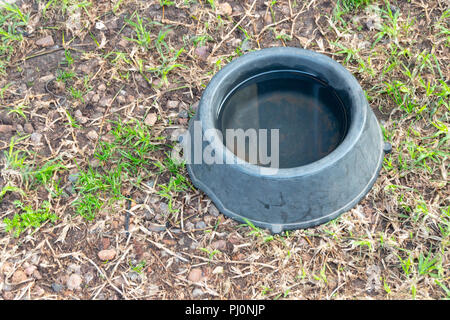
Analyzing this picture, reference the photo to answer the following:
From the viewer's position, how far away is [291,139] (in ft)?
7.55

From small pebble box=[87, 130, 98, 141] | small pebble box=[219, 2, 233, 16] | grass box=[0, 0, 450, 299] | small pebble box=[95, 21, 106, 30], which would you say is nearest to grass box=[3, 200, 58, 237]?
grass box=[0, 0, 450, 299]

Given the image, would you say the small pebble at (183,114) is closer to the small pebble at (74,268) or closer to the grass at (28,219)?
the grass at (28,219)

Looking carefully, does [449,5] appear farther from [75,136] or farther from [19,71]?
[19,71]

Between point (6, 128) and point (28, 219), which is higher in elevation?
point (6, 128)

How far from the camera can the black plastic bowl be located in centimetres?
198

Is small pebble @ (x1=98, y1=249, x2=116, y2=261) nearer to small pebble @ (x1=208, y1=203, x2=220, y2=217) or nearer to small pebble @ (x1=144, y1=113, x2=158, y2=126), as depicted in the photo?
small pebble @ (x1=208, y1=203, x2=220, y2=217)

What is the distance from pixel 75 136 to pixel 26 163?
0.82ft

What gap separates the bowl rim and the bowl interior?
116 mm

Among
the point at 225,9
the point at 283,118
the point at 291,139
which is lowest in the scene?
the point at 291,139

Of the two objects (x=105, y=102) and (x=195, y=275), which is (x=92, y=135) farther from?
(x=195, y=275)

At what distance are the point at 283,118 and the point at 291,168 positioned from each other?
0.43m
